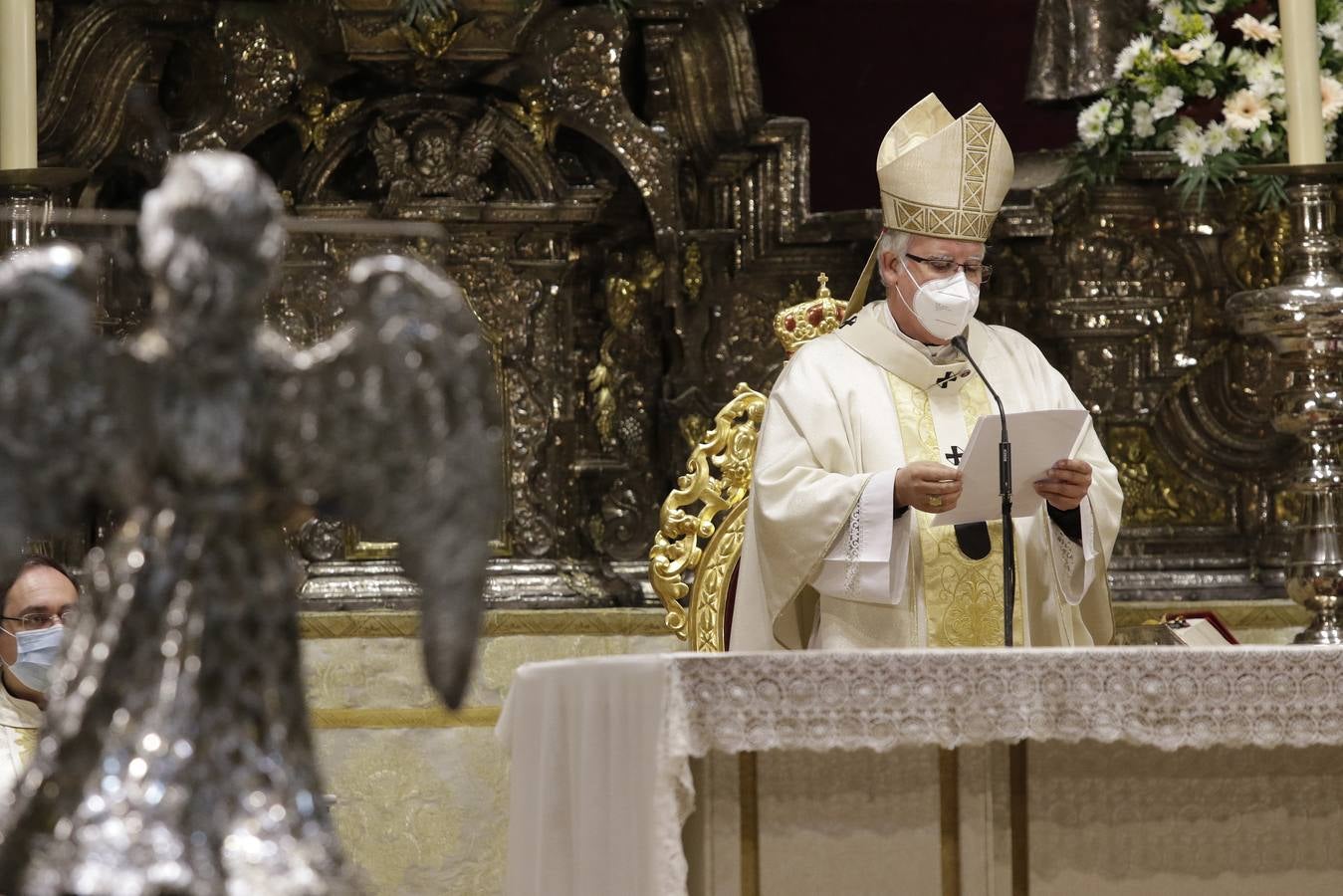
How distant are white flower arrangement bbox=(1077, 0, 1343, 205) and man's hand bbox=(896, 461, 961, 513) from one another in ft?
7.30

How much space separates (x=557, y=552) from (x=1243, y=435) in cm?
216

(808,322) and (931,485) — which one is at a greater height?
(808,322)

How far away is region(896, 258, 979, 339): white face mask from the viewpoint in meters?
4.96

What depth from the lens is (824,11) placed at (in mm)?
7262

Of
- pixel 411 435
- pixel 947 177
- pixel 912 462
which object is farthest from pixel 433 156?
pixel 411 435

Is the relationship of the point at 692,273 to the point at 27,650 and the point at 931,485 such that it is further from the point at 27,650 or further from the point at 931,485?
the point at 27,650

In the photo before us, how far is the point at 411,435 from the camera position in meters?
2.23

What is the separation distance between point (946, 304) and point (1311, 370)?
3.10 ft

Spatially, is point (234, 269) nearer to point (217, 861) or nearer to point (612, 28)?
point (217, 861)

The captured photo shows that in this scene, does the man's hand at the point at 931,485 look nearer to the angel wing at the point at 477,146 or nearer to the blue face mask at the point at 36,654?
the blue face mask at the point at 36,654

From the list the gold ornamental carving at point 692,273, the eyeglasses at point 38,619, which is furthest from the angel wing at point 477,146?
the eyeglasses at point 38,619

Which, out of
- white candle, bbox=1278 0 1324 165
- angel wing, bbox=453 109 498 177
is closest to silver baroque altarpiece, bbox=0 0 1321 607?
angel wing, bbox=453 109 498 177

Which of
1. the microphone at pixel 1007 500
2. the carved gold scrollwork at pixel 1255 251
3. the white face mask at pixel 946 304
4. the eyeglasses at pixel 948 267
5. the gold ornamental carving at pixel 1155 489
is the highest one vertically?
the eyeglasses at pixel 948 267

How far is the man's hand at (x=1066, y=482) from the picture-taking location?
14.7ft
